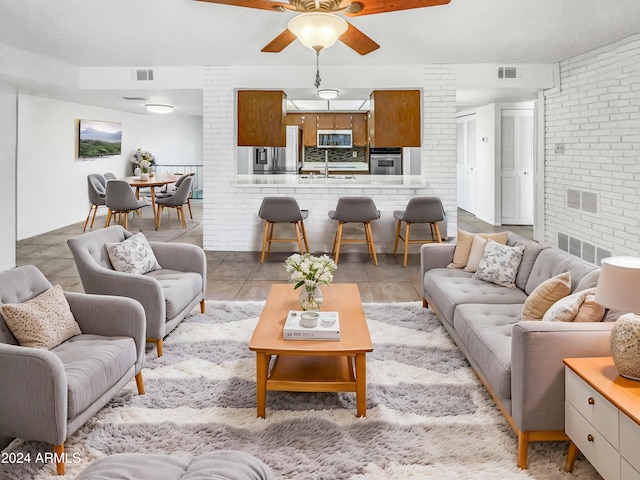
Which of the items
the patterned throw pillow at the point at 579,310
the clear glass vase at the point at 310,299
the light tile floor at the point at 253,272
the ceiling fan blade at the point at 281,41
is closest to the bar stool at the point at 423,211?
the light tile floor at the point at 253,272

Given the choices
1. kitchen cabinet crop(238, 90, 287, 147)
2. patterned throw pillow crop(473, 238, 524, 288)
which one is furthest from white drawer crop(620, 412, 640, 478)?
kitchen cabinet crop(238, 90, 287, 147)

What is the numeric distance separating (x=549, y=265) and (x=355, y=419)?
163cm

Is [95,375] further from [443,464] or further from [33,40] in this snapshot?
[33,40]

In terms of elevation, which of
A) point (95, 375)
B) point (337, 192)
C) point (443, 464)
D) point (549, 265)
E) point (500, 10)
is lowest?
point (443, 464)

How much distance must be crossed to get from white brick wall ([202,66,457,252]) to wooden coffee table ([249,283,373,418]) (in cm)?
385

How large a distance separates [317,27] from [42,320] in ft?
7.08

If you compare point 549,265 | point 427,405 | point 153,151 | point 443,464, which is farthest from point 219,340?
point 153,151

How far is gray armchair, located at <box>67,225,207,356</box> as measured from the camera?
3.16 metres

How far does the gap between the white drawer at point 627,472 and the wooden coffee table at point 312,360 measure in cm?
112

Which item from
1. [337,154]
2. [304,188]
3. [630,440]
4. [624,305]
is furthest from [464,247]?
[337,154]

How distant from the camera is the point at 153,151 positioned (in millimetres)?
12891

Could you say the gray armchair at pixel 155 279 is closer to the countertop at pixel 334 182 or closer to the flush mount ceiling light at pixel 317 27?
the flush mount ceiling light at pixel 317 27

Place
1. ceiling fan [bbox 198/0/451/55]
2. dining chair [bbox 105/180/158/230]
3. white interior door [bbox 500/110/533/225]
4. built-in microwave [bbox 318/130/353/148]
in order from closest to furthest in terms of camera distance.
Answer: ceiling fan [bbox 198/0/451/55]
dining chair [bbox 105/180/158/230]
white interior door [bbox 500/110/533/225]
built-in microwave [bbox 318/130/353/148]

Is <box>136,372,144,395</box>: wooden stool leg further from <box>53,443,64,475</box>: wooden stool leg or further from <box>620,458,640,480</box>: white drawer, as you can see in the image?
<box>620,458,640,480</box>: white drawer
